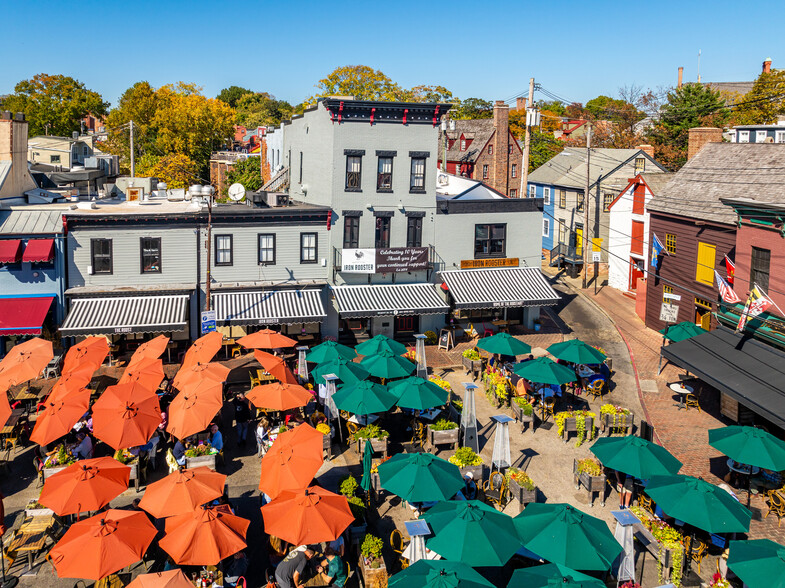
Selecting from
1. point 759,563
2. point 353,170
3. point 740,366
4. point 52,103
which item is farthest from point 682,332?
point 52,103

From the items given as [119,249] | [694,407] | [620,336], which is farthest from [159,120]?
[694,407]

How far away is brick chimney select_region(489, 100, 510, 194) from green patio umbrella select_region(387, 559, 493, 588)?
52992mm

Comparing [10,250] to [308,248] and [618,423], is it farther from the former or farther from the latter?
[618,423]

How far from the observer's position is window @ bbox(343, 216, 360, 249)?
3478 cm

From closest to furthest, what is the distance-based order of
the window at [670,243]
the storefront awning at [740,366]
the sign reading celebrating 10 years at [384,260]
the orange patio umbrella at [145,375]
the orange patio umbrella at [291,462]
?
the orange patio umbrella at [291,462], the orange patio umbrella at [145,375], the storefront awning at [740,366], the sign reading celebrating 10 years at [384,260], the window at [670,243]

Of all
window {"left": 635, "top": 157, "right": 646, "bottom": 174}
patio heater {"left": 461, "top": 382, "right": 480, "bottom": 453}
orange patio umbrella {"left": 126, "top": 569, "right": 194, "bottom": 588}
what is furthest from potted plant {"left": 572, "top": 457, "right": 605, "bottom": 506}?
window {"left": 635, "top": 157, "right": 646, "bottom": 174}

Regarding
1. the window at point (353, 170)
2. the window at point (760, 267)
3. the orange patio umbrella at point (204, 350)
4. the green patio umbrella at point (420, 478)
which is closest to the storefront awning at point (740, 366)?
the window at point (760, 267)

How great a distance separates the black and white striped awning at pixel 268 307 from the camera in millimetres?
31266

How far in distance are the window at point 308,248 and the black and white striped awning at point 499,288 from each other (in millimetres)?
7053

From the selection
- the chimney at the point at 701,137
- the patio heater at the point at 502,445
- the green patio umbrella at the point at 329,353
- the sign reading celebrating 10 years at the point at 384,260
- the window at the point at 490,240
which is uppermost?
the chimney at the point at 701,137

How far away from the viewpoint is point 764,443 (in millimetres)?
19516

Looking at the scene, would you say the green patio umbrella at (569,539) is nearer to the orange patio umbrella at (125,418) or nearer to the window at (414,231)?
the orange patio umbrella at (125,418)

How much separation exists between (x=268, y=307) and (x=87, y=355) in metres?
9.29

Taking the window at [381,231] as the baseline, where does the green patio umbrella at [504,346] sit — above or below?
below
